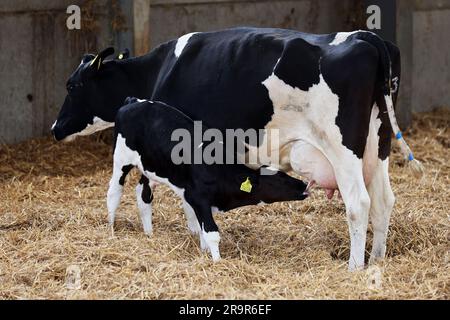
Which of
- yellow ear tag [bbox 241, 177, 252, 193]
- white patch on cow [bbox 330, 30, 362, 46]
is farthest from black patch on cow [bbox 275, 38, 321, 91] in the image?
yellow ear tag [bbox 241, 177, 252, 193]

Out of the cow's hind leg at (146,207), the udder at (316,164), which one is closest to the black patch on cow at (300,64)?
the udder at (316,164)

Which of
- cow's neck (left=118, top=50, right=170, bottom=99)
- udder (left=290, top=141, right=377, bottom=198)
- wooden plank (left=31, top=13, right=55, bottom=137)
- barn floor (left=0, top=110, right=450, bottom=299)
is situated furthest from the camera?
wooden plank (left=31, top=13, right=55, bottom=137)

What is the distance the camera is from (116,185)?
24.8 feet

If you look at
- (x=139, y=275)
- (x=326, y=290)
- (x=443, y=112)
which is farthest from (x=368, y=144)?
(x=443, y=112)

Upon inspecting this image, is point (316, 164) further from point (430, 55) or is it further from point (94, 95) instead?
point (430, 55)

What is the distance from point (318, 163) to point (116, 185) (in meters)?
1.61

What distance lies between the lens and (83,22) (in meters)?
10.4

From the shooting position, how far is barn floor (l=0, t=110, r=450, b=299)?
20.1 feet

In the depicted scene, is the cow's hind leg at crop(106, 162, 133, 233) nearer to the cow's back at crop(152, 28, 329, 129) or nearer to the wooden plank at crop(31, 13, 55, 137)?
the cow's back at crop(152, 28, 329, 129)

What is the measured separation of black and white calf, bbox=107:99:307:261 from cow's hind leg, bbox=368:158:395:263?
2.09 feet

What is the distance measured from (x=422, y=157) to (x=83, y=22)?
3718 millimetres

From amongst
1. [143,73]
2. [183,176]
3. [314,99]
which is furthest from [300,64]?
[143,73]

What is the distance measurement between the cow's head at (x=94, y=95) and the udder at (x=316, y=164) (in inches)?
70.7

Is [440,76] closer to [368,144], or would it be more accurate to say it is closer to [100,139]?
[100,139]
